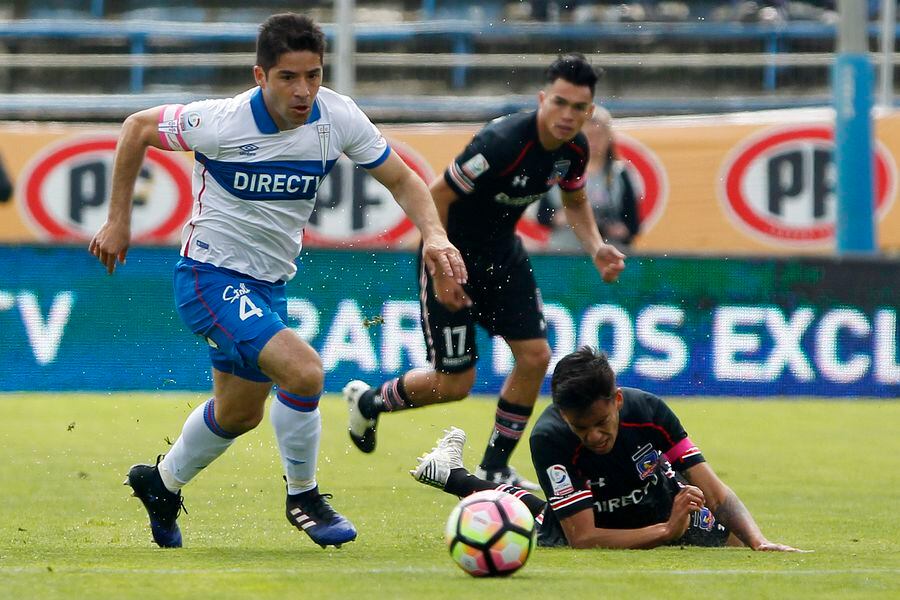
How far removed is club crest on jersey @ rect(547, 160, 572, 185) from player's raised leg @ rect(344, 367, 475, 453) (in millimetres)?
1050

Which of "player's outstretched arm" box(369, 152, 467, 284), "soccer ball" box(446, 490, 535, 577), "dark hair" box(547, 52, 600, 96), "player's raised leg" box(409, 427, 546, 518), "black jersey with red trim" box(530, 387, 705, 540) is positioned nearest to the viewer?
"soccer ball" box(446, 490, 535, 577)

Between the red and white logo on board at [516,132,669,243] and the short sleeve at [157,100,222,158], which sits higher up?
the short sleeve at [157,100,222,158]

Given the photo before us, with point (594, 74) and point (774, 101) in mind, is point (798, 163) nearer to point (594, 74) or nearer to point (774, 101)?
point (774, 101)

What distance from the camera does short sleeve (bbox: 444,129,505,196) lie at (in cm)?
758

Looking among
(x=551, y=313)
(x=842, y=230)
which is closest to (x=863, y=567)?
(x=551, y=313)

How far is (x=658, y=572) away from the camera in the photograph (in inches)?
201

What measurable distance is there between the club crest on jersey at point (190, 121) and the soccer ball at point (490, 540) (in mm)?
1804

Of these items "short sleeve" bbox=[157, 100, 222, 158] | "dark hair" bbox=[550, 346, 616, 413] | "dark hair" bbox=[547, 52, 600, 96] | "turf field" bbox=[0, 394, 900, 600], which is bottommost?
"turf field" bbox=[0, 394, 900, 600]

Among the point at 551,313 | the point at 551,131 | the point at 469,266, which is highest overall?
the point at 551,131

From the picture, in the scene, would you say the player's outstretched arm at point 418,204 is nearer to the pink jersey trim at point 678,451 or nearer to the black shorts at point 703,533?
the pink jersey trim at point 678,451

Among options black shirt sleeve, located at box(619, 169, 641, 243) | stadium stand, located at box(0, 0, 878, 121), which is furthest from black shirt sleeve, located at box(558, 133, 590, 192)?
stadium stand, located at box(0, 0, 878, 121)

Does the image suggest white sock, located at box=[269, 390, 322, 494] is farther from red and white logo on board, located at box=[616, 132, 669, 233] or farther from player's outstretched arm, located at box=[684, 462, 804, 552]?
red and white logo on board, located at box=[616, 132, 669, 233]

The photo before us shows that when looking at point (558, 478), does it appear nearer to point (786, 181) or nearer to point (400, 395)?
point (400, 395)

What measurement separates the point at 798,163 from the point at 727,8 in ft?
13.3
